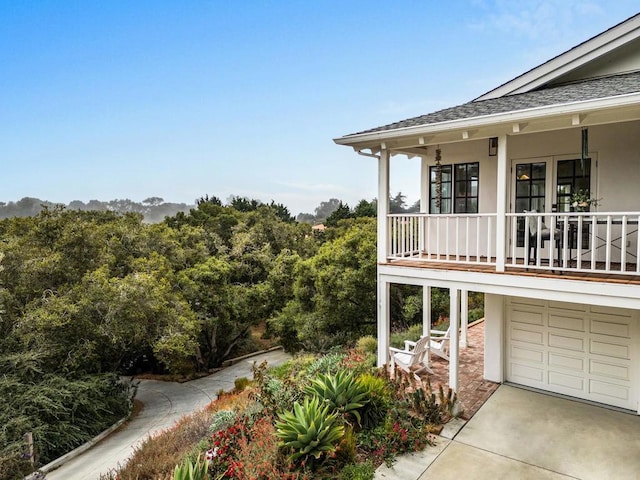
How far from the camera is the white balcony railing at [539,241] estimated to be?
611 cm

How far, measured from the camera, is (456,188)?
28.5ft

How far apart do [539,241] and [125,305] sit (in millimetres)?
11652

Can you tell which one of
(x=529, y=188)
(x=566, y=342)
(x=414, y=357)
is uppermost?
(x=529, y=188)

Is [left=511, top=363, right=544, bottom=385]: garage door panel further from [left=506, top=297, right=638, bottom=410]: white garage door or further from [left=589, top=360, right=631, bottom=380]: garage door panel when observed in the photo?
[left=589, top=360, right=631, bottom=380]: garage door panel

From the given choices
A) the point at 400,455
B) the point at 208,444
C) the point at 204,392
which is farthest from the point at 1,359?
the point at 400,455

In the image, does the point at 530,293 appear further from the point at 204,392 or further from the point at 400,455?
the point at 204,392

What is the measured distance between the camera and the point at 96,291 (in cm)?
1260

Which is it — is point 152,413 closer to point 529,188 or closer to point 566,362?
point 566,362

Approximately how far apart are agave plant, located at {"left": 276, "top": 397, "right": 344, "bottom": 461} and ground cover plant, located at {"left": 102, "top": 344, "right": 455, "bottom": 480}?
0.01 metres

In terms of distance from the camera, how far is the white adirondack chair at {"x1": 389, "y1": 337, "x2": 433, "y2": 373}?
27.1 ft

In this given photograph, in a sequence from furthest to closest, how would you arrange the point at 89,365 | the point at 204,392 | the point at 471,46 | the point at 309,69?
the point at 309,69 → the point at 471,46 → the point at 204,392 → the point at 89,365

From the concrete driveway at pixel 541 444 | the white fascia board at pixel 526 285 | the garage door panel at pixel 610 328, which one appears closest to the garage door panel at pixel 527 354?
the concrete driveway at pixel 541 444

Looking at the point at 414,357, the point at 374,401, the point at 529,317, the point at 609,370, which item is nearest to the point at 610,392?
the point at 609,370

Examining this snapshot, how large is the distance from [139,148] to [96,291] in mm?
28108
